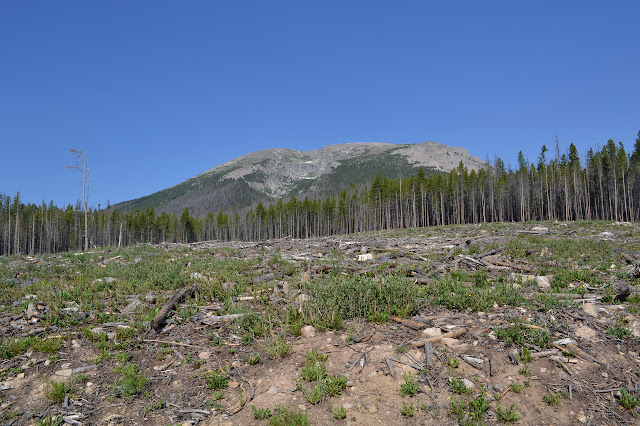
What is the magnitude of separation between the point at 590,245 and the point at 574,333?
12.2 meters

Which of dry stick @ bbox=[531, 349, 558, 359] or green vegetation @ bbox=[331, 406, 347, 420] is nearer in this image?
green vegetation @ bbox=[331, 406, 347, 420]

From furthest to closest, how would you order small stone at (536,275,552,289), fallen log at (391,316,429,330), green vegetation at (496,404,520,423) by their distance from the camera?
small stone at (536,275,552,289) → fallen log at (391,316,429,330) → green vegetation at (496,404,520,423)

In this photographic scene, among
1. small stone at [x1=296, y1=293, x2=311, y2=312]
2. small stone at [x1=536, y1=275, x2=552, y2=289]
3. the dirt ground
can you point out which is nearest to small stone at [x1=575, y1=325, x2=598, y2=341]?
the dirt ground

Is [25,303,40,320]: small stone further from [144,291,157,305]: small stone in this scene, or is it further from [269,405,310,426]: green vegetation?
[269,405,310,426]: green vegetation

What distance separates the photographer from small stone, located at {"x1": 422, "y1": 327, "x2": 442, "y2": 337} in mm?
6324

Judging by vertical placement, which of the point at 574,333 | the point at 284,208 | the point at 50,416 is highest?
the point at 284,208

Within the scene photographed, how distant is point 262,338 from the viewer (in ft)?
22.4

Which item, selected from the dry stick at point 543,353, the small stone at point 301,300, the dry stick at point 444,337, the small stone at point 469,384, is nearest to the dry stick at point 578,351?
the dry stick at point 543,353

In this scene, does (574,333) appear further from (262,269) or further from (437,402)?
(262,269)

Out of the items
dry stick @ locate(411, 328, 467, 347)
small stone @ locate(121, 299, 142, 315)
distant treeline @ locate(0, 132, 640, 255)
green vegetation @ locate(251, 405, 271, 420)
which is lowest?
green vegetation @ locate(251, 405, 271, 420)

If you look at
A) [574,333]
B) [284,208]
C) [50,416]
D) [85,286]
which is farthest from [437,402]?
[284,208]

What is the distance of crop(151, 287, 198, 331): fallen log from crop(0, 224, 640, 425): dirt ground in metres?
0.23

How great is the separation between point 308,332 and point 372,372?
174 centimetres

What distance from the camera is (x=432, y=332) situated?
6379 mm
